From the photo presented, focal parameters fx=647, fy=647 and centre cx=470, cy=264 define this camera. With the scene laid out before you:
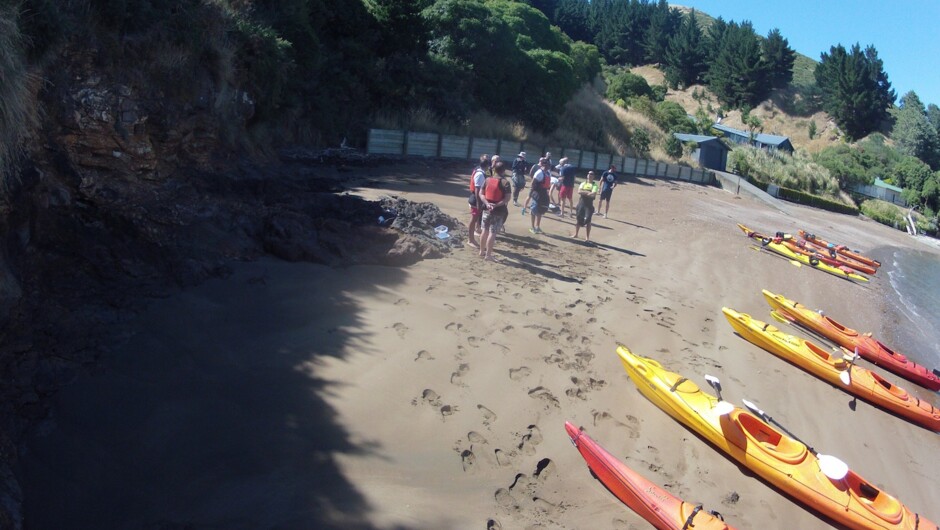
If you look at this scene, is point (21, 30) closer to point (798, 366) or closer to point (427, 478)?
point (427, 478)

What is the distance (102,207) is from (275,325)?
279 centimetres

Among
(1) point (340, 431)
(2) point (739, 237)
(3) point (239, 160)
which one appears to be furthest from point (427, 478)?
(2) point (739, 237)

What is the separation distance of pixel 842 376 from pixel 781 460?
10.8ft

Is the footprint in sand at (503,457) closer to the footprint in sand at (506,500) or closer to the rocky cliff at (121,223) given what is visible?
the footprint in sand at (506,500)

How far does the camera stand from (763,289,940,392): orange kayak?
33.3ft

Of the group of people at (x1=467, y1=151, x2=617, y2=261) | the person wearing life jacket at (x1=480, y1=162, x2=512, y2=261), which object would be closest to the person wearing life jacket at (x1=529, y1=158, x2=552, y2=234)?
the group of people at (x1=467, y1=151, x2=617, y2=261)

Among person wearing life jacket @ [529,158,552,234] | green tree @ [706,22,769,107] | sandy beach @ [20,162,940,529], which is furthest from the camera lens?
green tree @ [706,22,769,107]

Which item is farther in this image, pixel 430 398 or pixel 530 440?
pixel 430 398

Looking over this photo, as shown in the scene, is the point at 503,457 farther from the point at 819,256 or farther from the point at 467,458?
the point at 819,256

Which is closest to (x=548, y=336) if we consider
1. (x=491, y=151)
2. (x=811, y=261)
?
(x=811, y=261)

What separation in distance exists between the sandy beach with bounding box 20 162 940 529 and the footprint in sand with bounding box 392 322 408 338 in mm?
38

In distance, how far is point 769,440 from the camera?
21.2 feet

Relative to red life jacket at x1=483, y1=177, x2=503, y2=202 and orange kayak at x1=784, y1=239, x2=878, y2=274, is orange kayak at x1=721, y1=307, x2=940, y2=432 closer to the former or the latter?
red life jacket at x1=483, y1=177, x2=503, y2=202

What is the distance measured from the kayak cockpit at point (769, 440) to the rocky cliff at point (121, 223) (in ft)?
16.4
